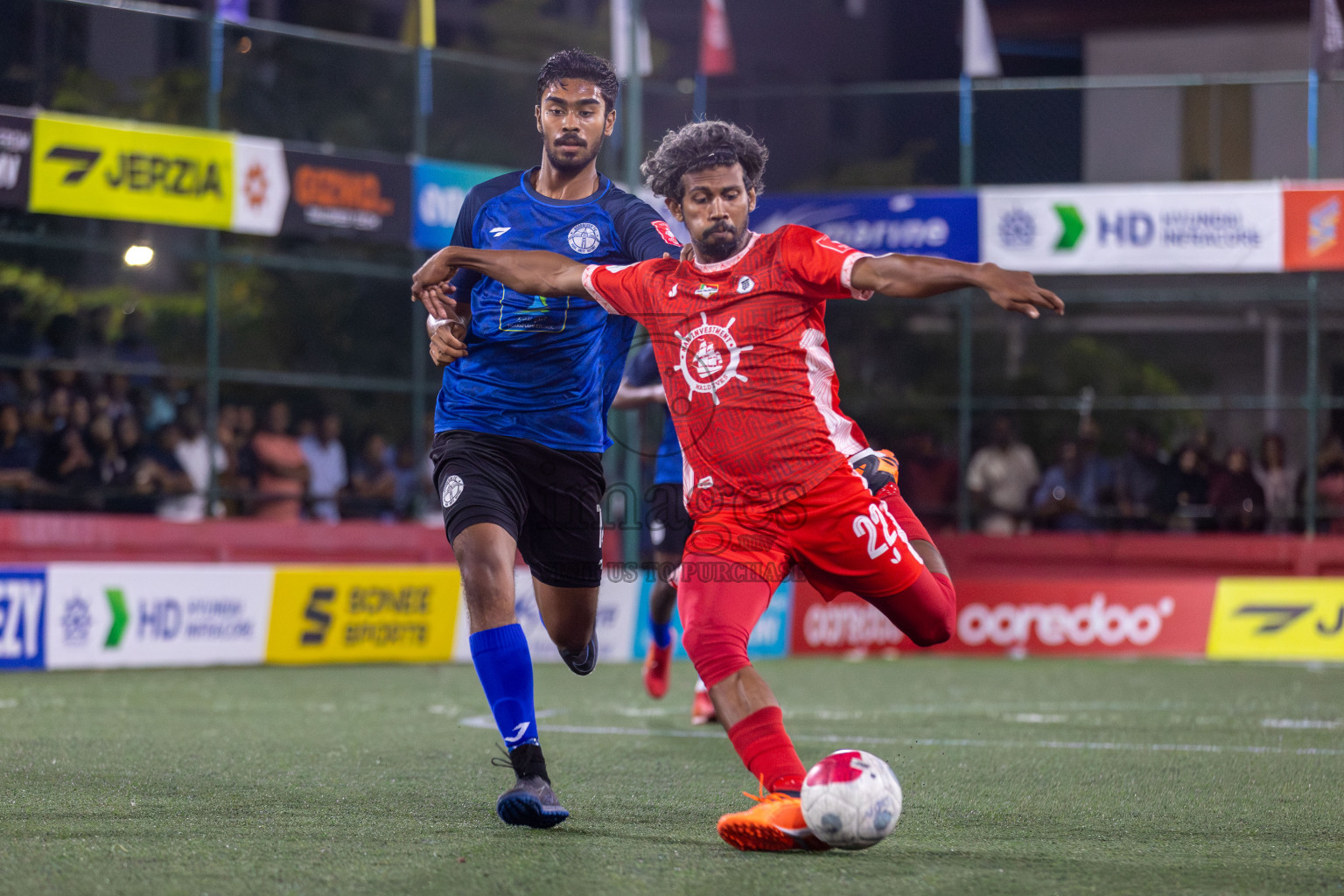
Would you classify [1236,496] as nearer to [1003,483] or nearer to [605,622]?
[1003,483]

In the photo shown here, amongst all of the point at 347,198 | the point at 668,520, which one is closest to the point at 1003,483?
the point at 347,198

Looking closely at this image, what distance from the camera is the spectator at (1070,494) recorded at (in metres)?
17.8

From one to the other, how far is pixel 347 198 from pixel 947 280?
1282 cm

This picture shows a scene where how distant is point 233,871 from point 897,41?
3155 cm

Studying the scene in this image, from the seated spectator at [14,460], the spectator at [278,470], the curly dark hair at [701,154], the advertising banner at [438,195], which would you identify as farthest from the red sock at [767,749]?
the advertising banner at [438,195]

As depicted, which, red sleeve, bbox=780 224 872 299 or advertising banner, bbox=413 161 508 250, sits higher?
advertising banner, bbox=413 161 508 250

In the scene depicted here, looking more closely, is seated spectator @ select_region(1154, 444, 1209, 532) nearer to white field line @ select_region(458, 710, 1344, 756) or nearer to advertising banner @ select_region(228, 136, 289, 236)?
advertising banner @ select_region(228, 136, 289, 236)

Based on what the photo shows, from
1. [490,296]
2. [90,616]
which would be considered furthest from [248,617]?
[490,296]

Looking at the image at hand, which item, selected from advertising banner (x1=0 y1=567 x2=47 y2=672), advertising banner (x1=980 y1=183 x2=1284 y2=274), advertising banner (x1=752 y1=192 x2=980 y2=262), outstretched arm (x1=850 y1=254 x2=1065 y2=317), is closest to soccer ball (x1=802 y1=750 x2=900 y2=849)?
outstretched arm (x1=850 y1=254 x2=1065 y2=317)

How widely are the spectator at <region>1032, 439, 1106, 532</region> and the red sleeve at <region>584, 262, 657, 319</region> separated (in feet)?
43.4

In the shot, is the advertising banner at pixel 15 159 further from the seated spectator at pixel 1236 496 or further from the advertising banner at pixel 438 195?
the seated spectator at pixel 1236 496

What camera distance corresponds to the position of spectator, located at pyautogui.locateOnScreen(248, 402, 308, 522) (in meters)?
15.6

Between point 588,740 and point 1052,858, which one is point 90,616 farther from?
point 1052,858

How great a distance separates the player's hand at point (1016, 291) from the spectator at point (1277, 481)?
46.7 ft
